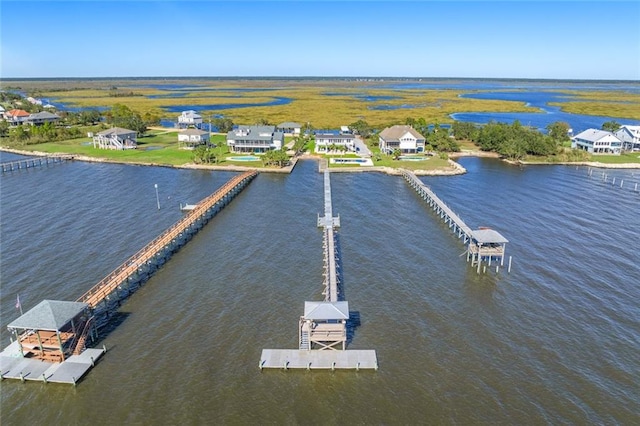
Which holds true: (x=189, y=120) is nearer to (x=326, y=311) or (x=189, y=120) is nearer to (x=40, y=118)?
(x=40, y=118)

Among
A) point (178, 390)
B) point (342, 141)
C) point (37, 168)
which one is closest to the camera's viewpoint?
point (178, 390)

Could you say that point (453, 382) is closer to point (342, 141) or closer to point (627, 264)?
point (627, 264)

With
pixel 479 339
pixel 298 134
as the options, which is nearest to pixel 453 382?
pixel 479 339

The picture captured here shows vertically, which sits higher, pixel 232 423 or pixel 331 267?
pixel 331 267

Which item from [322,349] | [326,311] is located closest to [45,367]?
[322,349]

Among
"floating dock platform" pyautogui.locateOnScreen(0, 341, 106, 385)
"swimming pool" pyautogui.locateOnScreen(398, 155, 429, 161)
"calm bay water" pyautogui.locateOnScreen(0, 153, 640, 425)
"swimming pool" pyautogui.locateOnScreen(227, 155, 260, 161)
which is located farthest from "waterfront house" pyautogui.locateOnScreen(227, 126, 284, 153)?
"floating dock platform" pyautogui.locateOnScreen(0, 341, 106, 385)

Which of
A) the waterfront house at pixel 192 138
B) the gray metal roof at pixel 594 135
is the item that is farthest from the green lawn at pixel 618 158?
the waterfront house at pixel 192 138
